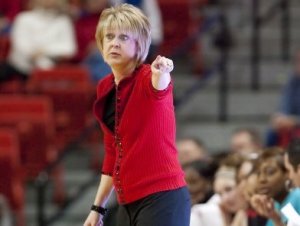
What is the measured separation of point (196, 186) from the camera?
26.9ft

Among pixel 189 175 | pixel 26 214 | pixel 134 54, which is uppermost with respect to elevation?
pixel 134 54

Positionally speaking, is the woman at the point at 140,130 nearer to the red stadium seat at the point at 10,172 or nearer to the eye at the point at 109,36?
the eye at the point at 109,36

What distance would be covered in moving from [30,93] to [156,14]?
130 cm

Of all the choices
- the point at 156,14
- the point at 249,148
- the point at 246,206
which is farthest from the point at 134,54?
the point at 156,14

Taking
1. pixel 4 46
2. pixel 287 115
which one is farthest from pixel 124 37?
pixel 4 46

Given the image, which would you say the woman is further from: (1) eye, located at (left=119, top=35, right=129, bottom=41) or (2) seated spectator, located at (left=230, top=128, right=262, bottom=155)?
(2) seated spectator, located at (left=230, top=128, right=262, bottom=155)

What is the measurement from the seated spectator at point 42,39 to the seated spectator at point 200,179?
3388 mm

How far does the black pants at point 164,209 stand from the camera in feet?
19.3

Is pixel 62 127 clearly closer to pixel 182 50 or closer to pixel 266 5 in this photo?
pixel 182 50

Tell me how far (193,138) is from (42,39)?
2.25 m

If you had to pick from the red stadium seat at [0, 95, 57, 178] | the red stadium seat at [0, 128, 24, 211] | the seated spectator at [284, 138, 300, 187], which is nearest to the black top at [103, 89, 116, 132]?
the seated spectator at [284, 138, 300, 187]

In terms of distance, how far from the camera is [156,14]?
1155cm

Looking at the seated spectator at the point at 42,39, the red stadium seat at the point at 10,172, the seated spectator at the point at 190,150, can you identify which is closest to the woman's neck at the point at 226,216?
the seated spectator at the point at 190,150

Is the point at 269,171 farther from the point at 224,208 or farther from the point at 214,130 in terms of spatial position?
the point at 214,130
